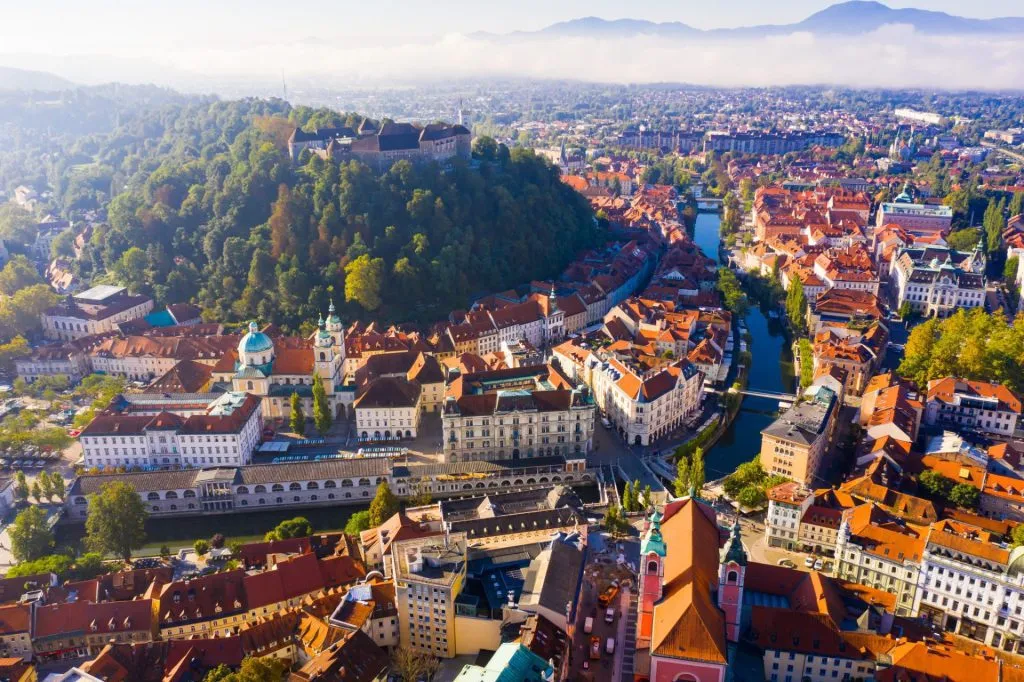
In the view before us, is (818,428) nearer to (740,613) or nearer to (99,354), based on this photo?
(740,613)

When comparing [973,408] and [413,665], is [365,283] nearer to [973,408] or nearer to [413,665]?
[413,665]

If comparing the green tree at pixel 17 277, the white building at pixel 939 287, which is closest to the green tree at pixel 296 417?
the green tree at pixel 17 277

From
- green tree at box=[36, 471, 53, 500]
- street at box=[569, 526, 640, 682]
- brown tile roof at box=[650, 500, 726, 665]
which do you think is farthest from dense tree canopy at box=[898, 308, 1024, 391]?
green tree at box=[36, 471, 53, 500]

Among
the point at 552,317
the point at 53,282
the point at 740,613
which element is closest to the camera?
the point at 740,613

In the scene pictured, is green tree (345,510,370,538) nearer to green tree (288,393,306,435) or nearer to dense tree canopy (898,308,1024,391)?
green tree (288,393,306,435)

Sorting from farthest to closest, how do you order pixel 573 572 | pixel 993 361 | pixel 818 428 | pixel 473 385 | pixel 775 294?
pixel 775 294, pixel 993 361, pixel 473 385, pixel 818 428, pixel 573 572

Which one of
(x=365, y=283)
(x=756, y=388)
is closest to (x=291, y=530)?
(x=365, y=283)

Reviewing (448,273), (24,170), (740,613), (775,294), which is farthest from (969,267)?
(24,170)
